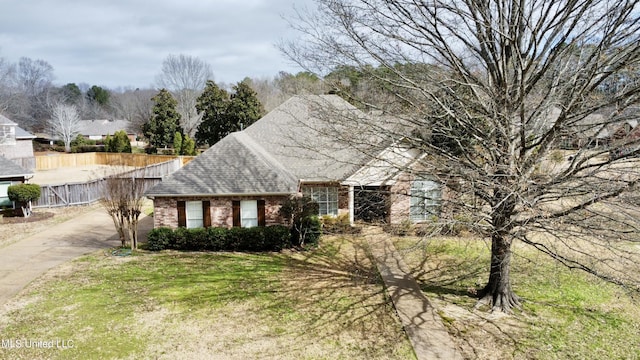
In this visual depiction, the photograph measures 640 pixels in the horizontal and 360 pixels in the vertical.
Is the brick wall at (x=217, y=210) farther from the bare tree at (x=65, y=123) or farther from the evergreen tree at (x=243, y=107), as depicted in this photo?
the bare tree at (x=65, y=123)

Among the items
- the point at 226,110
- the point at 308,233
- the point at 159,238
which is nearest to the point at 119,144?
the point at 226,110

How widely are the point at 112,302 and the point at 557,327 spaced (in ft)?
33.9

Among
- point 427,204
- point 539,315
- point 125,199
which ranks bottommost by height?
point 539,315

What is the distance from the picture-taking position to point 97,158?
43.4 meters

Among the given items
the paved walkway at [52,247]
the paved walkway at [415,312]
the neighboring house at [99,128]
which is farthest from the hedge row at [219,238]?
the neighboring house at [99,128]

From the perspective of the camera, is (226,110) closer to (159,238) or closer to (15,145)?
(15,145)

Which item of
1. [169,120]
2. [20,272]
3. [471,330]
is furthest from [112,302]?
[169,120]

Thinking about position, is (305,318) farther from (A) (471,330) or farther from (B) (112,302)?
(B) (112,302)

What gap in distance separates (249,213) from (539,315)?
32.7 feet

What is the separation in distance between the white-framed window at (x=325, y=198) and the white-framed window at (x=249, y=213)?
10.3 ft

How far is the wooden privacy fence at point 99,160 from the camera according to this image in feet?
126

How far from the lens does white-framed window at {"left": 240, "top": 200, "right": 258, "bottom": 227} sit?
15094mm

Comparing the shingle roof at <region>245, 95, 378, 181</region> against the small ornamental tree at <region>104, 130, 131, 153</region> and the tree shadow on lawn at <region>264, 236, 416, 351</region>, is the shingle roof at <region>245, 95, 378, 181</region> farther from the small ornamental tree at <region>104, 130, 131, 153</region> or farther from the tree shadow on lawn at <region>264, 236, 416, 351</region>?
the small ornamental tree at <region>104, 130, 131, 153</region>

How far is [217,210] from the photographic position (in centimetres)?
1501
